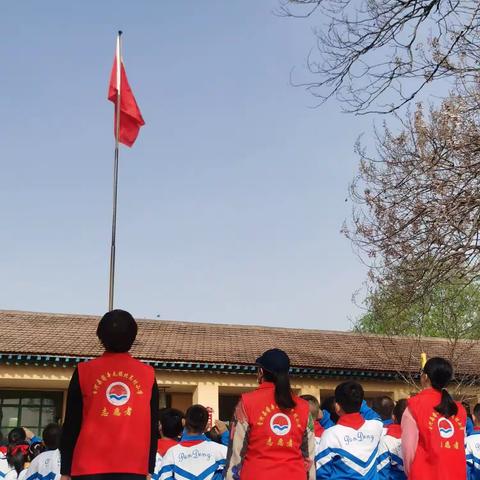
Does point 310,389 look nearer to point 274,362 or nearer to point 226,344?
point 226,344

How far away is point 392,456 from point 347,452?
815 millimetres

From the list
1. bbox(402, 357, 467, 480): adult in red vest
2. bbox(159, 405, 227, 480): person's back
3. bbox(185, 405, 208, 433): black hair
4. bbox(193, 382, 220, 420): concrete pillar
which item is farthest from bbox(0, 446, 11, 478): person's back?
bbox(193, 382, 220, 420): concrete pillar

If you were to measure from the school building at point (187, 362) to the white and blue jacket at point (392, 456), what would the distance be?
542 inches

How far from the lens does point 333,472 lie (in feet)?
17.0

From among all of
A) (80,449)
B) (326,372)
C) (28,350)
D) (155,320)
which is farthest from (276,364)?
(155,320)

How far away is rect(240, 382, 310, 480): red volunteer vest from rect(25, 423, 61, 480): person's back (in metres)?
1.80

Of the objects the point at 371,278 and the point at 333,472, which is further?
the point at 371,278

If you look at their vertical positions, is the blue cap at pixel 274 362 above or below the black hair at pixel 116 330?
below

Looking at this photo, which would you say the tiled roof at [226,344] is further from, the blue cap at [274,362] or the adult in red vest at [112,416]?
the adult in red vest at [112,416]

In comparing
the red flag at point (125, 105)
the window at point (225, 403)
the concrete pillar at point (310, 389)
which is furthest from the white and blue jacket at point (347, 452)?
the window at point (225, 403)

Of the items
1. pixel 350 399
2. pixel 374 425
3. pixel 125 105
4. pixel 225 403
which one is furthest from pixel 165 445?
pixel 225 403

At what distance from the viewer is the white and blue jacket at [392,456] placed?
18.6 ft

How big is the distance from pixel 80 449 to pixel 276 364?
1249 millimetres

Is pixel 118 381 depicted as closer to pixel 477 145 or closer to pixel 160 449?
pixel 160 449
